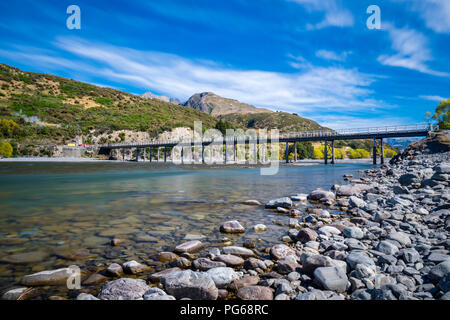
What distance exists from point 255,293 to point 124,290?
1.82 metres

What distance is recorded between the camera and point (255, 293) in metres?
3.56

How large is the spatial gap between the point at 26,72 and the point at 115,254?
556 ft

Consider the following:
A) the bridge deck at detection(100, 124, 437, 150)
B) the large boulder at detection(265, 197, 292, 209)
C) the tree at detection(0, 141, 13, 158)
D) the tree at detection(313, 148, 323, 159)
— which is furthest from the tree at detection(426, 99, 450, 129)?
the tree at detection(0, 141, 13, 158)

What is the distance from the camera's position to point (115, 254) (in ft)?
17.7

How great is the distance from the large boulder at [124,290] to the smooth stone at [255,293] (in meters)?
1.35

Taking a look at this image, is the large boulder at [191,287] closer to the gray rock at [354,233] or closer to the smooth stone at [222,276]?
the smooth stone at [222,276]

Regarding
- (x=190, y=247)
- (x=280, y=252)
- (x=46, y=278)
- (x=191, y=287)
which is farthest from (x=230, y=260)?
(x=46, y=278)

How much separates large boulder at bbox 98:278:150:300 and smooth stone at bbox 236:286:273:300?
135 cm

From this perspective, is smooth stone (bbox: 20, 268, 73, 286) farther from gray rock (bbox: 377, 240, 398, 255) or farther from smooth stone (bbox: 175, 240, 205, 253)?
gray rock (bbox: 377, 240, 398, 255)

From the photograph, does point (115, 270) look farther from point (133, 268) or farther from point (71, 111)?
point (71, 111)

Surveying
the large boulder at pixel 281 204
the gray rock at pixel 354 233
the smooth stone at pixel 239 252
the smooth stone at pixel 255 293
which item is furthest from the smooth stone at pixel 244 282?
the large boulder at pixel 281 204

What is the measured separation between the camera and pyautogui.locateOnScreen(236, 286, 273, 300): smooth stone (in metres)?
3.50

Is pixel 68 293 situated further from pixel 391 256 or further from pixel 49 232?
pixel 391 256

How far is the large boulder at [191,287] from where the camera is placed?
11.6ft
